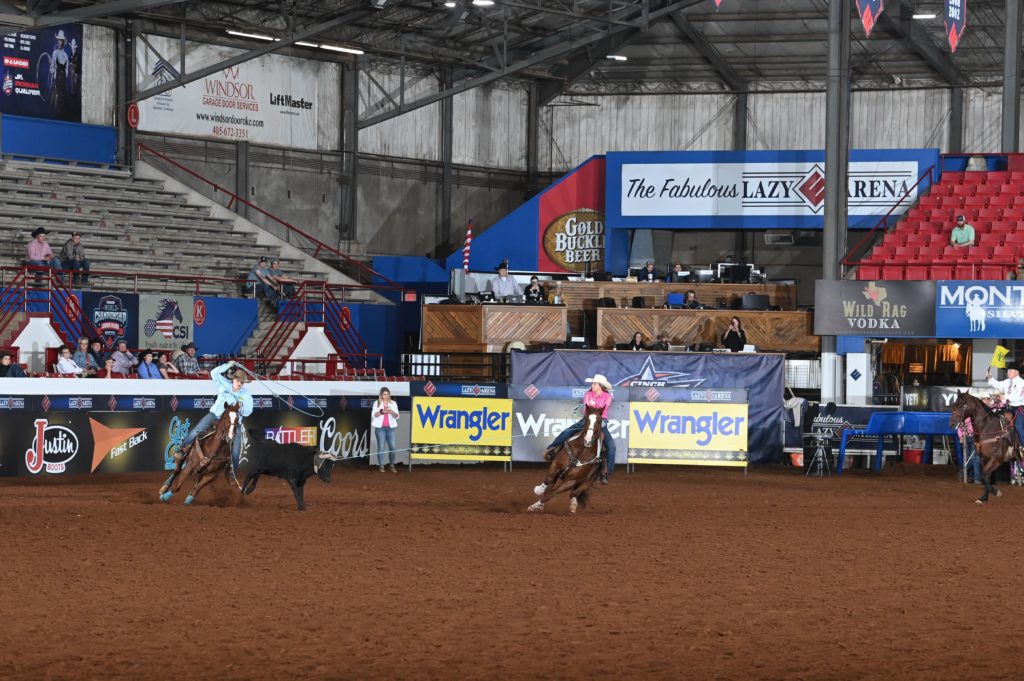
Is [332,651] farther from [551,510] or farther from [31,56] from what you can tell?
[31,56]

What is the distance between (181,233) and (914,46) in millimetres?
23404

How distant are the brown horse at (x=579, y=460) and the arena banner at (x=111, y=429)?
5195mm

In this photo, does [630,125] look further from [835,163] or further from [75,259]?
[75,259]

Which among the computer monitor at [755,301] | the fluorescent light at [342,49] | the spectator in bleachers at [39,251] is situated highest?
the fluorescent light at [342,49]

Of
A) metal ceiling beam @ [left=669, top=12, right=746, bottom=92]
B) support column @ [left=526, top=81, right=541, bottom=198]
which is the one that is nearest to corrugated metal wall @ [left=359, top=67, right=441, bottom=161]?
support column @ [left=526, top=81, right=541, bottom=198]

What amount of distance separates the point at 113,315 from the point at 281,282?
513 cm

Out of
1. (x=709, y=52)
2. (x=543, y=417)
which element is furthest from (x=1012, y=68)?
(x=543, y=417)

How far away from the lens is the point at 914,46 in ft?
141

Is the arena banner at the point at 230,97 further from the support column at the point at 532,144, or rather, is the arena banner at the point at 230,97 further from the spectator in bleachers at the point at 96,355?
the spectator in bleachers at the point at 96,355

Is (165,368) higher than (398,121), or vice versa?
(398,121)

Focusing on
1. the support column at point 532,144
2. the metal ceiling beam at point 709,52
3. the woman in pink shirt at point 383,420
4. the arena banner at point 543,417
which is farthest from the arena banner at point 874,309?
the support column at point 532,144

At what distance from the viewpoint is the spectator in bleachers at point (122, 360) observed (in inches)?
1051

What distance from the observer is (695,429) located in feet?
84.2

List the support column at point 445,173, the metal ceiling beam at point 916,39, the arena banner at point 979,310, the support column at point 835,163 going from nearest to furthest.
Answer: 1. the arena banner at point 979,310
2. the support column at point 835,163
3. the metal ceiling beam at point 916,39
4. the support column at point 445,173
